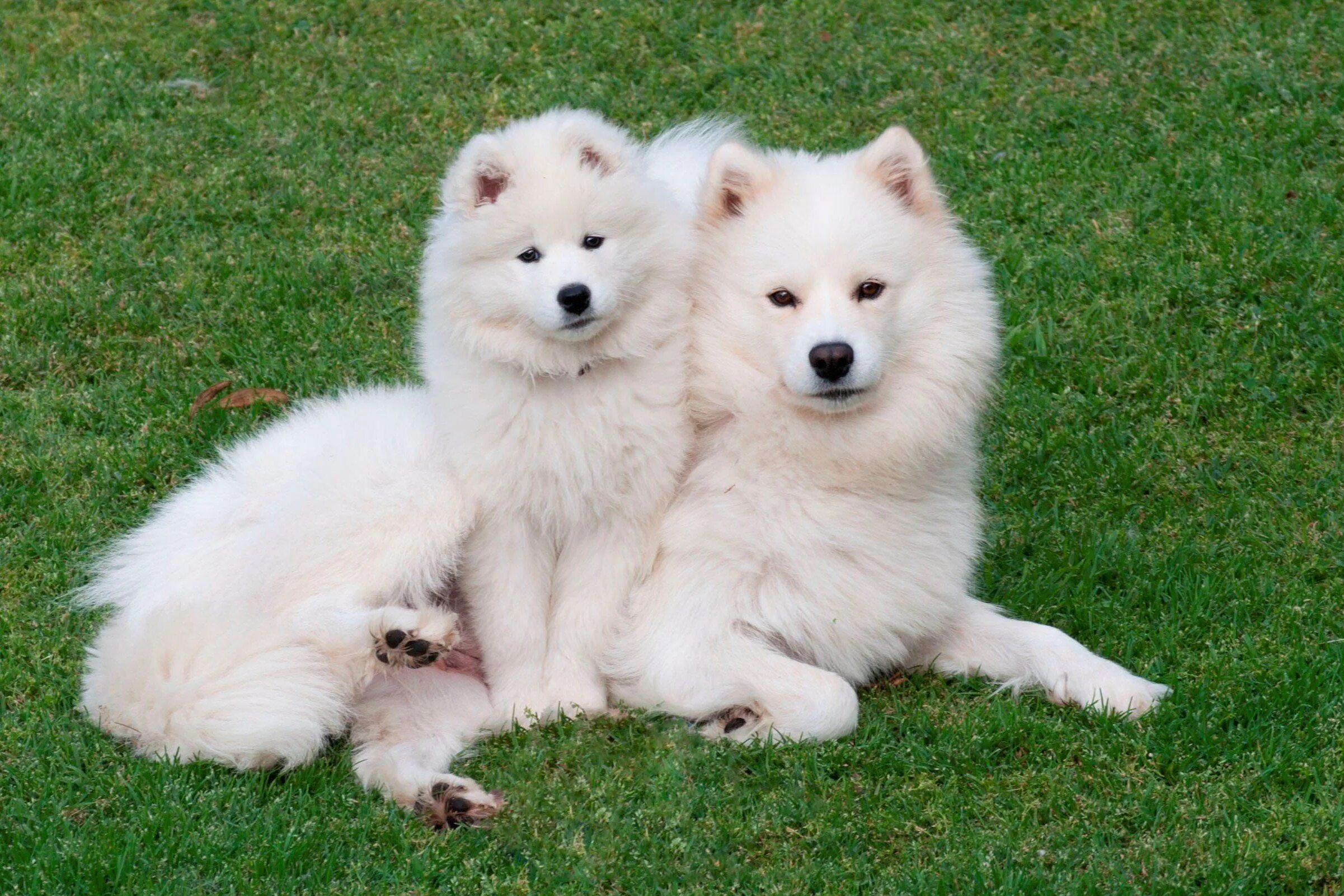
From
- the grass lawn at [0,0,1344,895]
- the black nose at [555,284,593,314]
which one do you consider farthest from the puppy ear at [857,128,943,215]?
the grass lawn at [0,0,1344,895]

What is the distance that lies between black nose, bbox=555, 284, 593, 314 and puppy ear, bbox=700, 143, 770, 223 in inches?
25.9

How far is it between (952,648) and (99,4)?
7.29 m

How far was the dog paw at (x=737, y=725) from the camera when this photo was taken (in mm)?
4594

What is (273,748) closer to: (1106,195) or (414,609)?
(414,609)

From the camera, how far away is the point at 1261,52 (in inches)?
341

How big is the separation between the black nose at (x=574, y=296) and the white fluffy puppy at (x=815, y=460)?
1.66 feet

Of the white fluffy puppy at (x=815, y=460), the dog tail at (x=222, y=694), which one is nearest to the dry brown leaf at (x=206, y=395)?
the dog tail at (x=222, y=694)

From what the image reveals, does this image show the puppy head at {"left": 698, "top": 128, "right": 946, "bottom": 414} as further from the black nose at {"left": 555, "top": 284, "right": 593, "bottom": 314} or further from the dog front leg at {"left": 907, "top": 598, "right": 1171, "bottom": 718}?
the dog front leg at {"left": 907, "top": 598, "right": 1171, "bottom": 718}

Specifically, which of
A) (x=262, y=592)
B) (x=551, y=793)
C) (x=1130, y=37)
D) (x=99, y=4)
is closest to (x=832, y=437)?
(x=551, y=793)

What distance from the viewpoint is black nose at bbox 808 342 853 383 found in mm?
4461

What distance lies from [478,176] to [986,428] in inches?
108

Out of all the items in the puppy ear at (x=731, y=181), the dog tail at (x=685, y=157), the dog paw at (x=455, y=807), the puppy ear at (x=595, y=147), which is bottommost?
the dog paw at (x=455, y=807)

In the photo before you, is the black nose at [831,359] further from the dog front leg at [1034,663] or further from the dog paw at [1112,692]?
the dog paw at [1112,692]

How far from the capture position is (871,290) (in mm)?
4676
